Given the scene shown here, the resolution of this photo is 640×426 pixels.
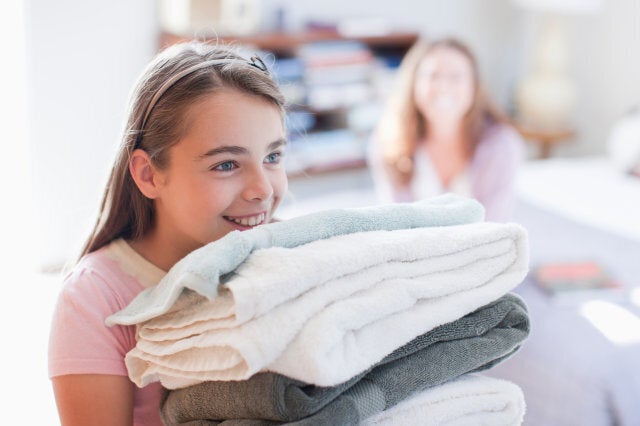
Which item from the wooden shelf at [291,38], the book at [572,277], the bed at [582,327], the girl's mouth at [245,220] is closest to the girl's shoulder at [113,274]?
the girl's mouth at [245,220]

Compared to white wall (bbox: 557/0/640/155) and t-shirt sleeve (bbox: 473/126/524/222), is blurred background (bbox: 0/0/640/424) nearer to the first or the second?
white wall (bbox: 557/0/640/155)

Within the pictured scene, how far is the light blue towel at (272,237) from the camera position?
2.06ft

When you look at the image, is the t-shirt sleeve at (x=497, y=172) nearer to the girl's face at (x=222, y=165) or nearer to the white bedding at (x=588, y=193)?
the white bedding at (x=588, y=193)

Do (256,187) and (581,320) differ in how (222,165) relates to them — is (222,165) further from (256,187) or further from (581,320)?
(581,320)

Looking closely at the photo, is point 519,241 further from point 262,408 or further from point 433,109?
point 433,109

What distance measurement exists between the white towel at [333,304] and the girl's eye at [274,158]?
197 mm

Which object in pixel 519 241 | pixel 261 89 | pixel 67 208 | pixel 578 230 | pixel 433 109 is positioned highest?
pixel 261 89

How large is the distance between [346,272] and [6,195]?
99.2 inches

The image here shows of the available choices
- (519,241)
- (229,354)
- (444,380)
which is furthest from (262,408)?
(519,241)

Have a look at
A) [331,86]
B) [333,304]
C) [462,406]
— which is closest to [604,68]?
[331,86]

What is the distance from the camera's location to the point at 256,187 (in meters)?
0.81

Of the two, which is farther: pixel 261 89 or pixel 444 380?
pixel 261 89

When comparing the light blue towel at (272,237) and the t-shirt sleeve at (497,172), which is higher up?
the light blue towel at (272,237)

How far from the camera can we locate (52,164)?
9.61 ft
